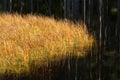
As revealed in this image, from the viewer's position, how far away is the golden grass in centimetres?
426

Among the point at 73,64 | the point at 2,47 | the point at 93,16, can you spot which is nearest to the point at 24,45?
the point at 2,47

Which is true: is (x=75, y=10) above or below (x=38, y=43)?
above

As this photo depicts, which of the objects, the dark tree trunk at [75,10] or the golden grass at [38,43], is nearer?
the golden grass at [38,43]

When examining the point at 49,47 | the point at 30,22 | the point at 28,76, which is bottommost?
the point at 28,76

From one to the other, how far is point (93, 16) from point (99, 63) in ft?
7.91

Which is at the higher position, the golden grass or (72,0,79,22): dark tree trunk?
(72,0,79,22): dark tree trunk

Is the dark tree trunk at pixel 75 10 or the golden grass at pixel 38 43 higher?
the dark tree trunk at pixel 75 10

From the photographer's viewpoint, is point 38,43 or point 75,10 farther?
point 75,10

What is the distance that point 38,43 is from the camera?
191 inches

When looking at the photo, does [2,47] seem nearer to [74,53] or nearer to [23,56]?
[23,56]

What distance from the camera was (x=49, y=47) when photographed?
4621 mm

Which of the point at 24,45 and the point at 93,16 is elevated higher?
the point at 93,16

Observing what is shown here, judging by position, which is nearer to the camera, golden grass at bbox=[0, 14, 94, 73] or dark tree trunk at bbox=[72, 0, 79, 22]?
golden grass at bbox=[0, 14, 94, 73]

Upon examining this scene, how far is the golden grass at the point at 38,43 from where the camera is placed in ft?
14.0
